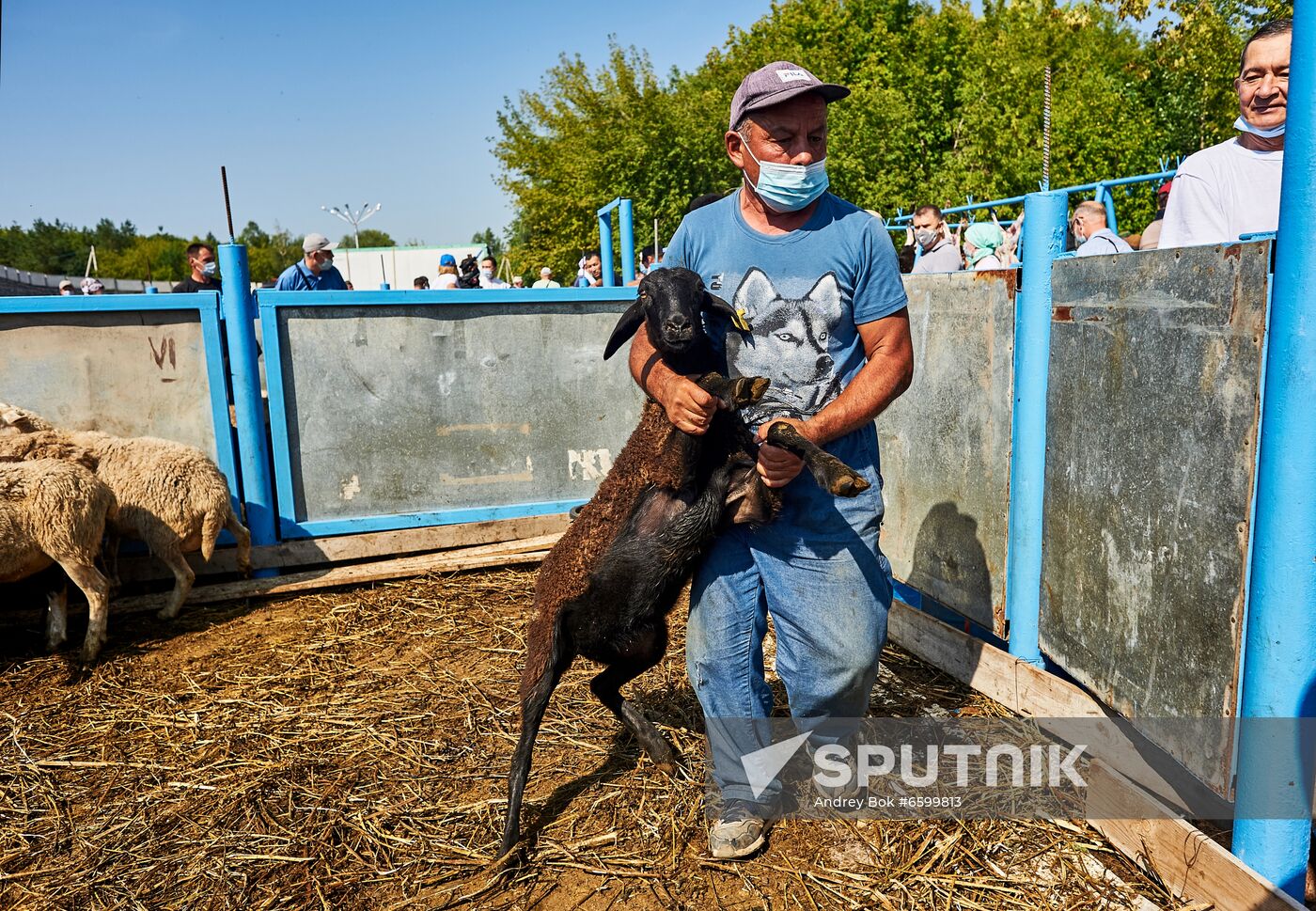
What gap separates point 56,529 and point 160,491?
0.66 metres

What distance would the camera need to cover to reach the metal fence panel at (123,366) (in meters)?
5.39

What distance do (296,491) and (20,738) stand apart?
2.29m

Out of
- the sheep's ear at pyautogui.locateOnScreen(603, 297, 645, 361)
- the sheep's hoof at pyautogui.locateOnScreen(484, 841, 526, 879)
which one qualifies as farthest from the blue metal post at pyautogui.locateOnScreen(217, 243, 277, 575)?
the sheep's hoof at pyautogui.locateOnScreen(484, 841, 526, 879)

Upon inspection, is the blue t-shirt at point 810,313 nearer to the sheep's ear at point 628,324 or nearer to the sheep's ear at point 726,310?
the sheep's ear at point 726,310

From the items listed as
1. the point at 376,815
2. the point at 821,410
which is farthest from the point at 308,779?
the point at 821,410

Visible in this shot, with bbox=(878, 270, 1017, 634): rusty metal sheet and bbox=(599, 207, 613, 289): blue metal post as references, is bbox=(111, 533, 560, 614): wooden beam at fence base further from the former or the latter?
bbox=(599, 207, 613, 289): blue metal post

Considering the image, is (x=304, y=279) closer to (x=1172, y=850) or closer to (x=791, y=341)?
(x=791, y=341)

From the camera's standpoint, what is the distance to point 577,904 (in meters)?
2.62

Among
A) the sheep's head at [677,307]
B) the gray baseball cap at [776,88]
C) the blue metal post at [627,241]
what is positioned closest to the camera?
the gray baseball cap at [776,88]

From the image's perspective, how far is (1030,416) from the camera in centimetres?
354

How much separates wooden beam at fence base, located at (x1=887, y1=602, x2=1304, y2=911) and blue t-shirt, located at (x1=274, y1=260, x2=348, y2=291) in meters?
6.37

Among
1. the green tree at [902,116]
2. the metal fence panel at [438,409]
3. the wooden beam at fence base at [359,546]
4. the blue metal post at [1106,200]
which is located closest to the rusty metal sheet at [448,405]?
the metal fence panel at [438,409]

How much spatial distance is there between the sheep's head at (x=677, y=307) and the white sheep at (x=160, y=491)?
354 cm

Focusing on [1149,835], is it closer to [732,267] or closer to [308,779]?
[732,267]
